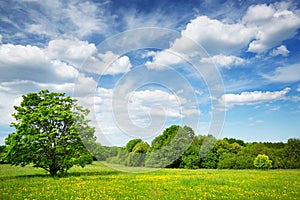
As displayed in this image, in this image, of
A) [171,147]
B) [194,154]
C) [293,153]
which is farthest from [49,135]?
[293,153]

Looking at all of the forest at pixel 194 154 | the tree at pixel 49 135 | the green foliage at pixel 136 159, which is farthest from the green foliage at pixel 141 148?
the tree at pixel 49 135

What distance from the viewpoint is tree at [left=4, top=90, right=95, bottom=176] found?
79.5 feet

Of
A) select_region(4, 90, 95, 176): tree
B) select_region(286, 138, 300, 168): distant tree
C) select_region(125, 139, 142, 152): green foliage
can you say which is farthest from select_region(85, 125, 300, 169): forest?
select_region(4, 90, 95, 176): tree

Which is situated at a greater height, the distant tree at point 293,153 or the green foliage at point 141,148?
the green foliage at point 141,148

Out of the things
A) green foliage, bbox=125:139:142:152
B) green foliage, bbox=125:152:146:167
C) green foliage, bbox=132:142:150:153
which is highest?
green foliage, bbox=125:139:142:152

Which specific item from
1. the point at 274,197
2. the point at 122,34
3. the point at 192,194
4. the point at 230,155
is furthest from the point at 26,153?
the point at 230,155

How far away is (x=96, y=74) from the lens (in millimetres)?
22969

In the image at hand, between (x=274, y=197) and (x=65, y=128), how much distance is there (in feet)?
62.5

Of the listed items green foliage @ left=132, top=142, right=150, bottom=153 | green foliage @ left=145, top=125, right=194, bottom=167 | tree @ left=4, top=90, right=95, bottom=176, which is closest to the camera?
tree @ left=4, top=90, right=95, bottom=176

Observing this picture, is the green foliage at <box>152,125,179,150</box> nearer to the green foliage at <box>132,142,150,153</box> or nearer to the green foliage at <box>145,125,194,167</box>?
the green foliage at <box>145,125,194,167</box>

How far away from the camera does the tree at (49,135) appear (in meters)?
24.2

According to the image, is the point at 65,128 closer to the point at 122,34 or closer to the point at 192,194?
the point at 122,34

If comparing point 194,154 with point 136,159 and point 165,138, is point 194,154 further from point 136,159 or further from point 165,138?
point 136,159

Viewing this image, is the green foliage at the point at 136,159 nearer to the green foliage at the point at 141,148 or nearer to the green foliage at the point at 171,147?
the green foliage at the point at 141,148
